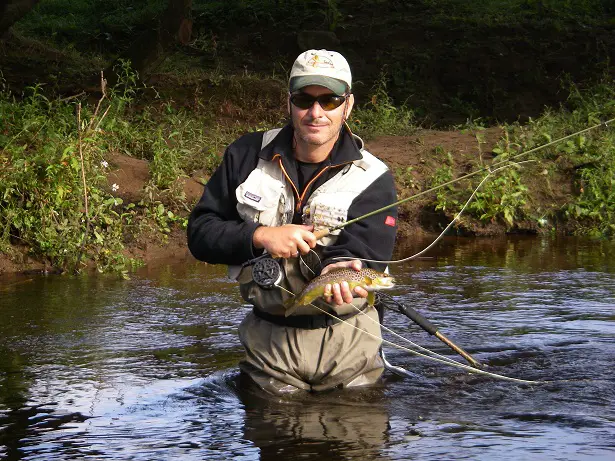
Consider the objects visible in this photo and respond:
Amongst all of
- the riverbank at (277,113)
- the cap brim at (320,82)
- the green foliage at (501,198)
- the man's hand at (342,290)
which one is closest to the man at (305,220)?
the cap brim at (320,82)

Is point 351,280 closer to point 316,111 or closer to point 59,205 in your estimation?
point 316,111

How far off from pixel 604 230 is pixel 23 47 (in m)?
8.31

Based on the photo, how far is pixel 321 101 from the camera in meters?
4.24

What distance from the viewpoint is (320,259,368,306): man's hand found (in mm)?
3908

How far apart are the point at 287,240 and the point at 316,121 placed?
55 cm

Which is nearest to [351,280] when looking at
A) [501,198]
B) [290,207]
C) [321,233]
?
[321,233]

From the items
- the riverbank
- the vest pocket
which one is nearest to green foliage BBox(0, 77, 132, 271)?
the riverbank

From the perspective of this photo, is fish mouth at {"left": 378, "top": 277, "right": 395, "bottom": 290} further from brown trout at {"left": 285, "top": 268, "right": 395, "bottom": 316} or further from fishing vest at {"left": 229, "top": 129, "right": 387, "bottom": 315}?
fishing vest at {"left": 229, "top": 129, "right": 387, "bottom": 315}

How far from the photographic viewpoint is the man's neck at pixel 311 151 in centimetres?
433

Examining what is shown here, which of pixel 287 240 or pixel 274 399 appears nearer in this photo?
pixel 287 240

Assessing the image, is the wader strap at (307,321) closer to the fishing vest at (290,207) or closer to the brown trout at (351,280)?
the fishing vest at (290,207)

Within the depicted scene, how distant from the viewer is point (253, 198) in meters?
4.25

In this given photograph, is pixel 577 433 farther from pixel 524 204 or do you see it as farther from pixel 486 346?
pixel 524 204

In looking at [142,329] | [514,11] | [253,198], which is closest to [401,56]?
[514,11]
